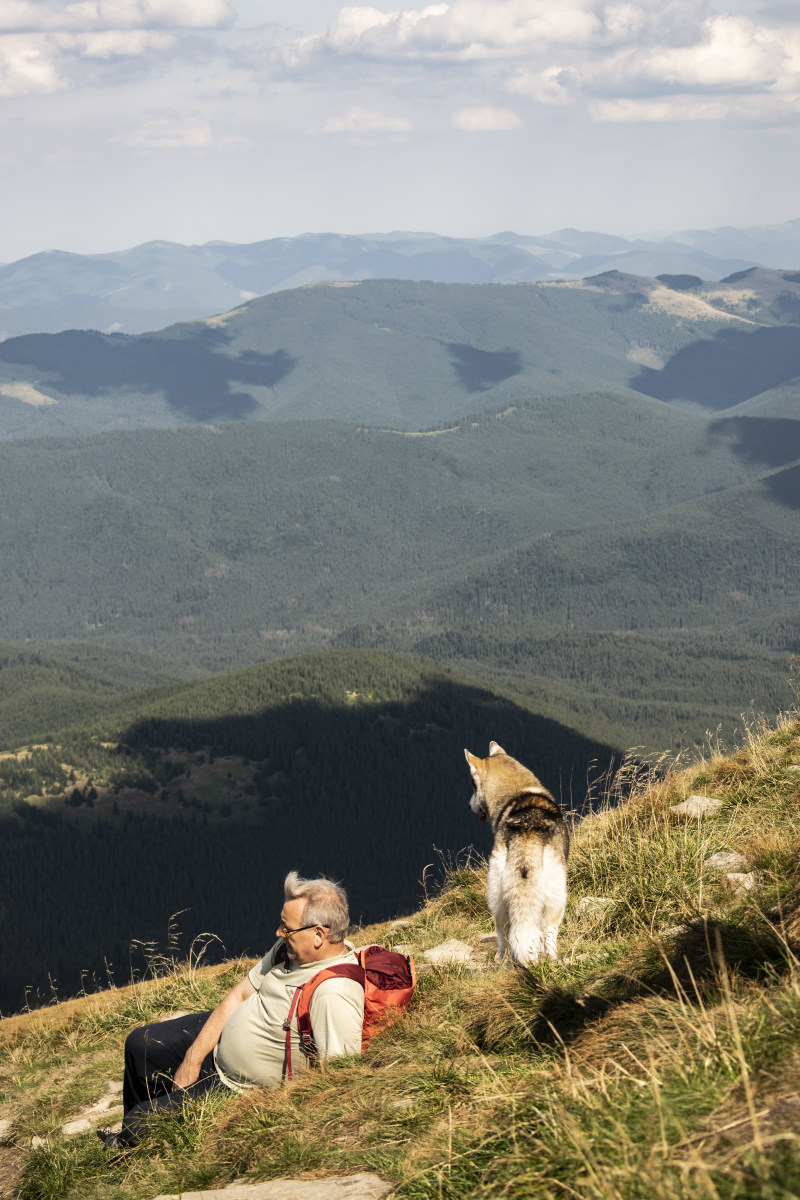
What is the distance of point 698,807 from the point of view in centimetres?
1473

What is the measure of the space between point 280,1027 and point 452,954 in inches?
162

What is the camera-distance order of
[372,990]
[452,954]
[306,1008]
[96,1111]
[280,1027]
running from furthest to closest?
[452,954]
[96,1111]
[372,990]
[280,1027]
[306,1008]

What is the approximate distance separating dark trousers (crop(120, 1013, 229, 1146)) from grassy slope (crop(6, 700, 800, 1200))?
60 centimetres

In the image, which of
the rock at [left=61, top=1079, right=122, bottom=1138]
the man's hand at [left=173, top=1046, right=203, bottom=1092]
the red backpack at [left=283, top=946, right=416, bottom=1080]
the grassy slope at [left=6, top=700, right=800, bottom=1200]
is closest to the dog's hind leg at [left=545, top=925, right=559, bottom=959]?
the grassy slope at [left=6, top=700, right=800, bottom=1200]

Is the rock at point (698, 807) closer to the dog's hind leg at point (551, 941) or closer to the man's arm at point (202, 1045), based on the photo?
the dog's hind leg at point (551, 941)

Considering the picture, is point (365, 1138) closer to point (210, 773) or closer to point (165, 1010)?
point (165, 1010)

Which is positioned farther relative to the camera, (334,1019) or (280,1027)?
(280,1027)

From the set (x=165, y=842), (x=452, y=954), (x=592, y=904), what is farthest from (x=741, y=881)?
(x=165, y=842)

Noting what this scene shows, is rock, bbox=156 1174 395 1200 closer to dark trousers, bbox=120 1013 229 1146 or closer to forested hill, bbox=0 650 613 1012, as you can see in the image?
dark trousers, bbox=120 1013 229 1146

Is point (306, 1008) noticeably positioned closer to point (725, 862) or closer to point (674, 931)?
point (674, 931)

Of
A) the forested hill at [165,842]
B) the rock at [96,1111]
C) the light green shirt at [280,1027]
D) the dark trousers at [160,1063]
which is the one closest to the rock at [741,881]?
the light green shirt at [280,1027]

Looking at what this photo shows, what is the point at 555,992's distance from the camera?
26.3 ft

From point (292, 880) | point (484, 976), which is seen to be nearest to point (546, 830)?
point (484, 976)

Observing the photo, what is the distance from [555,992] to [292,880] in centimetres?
297
